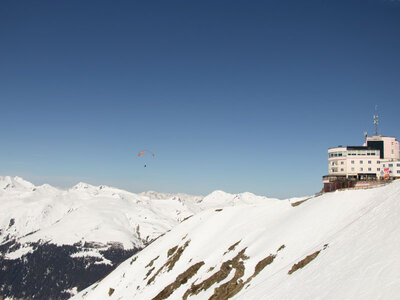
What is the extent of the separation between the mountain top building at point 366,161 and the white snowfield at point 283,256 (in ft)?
49.8

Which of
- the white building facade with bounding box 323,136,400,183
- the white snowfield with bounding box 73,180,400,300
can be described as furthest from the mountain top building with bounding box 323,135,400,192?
the white snowfield with bounding box 73,180,400,300

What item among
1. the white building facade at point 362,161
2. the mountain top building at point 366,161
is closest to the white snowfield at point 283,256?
the mountain top building at point 366,161

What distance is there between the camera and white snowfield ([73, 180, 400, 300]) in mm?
18547

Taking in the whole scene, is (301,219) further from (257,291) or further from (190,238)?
(190,238)

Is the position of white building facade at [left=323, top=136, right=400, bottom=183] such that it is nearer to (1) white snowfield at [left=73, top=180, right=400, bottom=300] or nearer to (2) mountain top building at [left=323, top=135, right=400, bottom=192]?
(2) mountain top building at [left=323, top=135, right=400, bottom=192]

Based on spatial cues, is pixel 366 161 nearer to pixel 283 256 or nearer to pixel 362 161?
pixel 362 161

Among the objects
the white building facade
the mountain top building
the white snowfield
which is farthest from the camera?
the white building facade

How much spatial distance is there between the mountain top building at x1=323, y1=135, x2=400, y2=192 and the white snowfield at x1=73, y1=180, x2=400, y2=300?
15.2m

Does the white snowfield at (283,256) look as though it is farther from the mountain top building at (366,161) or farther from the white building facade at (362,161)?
the white building facade at (362,161)

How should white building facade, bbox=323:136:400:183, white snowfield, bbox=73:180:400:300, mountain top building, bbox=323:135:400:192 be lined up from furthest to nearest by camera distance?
white building facade, bbox=323:136:400:183, mountain top building, bbox=323:135:400:192, white snowfield, bbox=73:180:400:300

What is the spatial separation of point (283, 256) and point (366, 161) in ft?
133

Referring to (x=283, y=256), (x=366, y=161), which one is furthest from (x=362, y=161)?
(x=283, y=256)

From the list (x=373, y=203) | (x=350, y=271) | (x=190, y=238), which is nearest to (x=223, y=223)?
(x=190, y=238)

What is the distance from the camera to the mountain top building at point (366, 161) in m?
57.4
